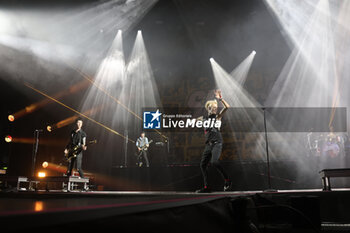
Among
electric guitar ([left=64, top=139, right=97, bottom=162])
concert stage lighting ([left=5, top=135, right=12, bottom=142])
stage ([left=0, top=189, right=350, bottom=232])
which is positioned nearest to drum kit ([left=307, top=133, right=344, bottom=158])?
stage ([left=0, top=189, right=350, bottom=232])

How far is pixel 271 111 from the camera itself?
31.4 ft

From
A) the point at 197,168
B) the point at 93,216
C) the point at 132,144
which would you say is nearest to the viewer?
the point at 93,216

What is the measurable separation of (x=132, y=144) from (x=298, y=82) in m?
6.73

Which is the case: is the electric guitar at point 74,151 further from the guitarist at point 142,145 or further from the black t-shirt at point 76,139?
the guitarist at point 142,145

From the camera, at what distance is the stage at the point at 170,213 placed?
0.42 meters

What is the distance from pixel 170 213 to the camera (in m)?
0.95

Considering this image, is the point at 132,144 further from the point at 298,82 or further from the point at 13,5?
the point at 298,82

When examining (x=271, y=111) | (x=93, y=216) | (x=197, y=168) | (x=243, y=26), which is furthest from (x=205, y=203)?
(x=243, y=26)
